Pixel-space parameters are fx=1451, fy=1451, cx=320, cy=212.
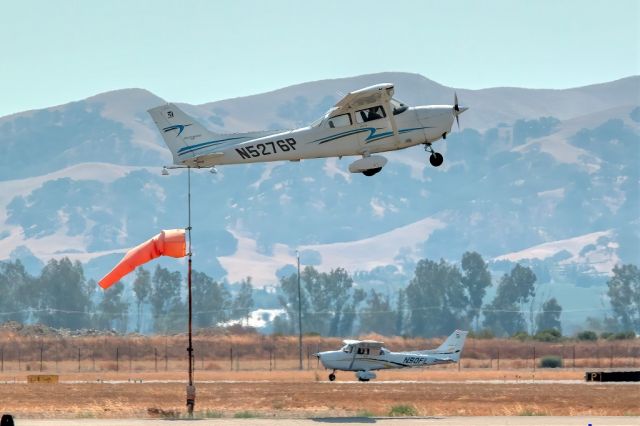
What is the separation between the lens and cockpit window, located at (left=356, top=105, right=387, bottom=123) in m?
53.7

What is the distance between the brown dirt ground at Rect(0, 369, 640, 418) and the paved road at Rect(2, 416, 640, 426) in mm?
4149

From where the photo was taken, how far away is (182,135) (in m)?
55.4

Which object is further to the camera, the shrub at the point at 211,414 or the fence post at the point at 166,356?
the fence post at the point at 166,356

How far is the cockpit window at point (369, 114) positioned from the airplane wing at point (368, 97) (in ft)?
0.82

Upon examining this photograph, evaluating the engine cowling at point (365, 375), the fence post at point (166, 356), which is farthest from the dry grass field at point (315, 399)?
the fence post at point (166, 356)

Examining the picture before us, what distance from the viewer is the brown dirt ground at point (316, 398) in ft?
205

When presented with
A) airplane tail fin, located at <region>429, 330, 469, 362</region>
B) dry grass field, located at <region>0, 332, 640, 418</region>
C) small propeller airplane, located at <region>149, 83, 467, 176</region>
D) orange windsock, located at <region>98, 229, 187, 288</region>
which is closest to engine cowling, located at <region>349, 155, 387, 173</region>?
small propeller airplane, located at <region>149, 83, 467, 176</region>

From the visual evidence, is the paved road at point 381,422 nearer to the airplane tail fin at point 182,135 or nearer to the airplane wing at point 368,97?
the airplane tail fin at point 182,135

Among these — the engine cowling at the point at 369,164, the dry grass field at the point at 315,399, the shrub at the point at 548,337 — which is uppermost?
the engine cowling at the point at 369,164

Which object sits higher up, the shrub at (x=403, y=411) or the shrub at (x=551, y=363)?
the shrub at (x=551, y=363)

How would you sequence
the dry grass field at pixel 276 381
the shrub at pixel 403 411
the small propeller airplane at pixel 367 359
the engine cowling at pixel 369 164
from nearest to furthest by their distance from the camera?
1. the engine cowling at pixel 369 164
2. the shrub at pixel 403 411
3. the dry grass field at pixel 276 381
4. the small propeller airplane at pixel 367 359

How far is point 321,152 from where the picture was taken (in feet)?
176

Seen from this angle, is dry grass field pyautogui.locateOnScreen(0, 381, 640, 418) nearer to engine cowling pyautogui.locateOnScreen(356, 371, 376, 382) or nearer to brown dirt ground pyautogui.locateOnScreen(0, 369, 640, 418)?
brown dirt ground pyautogui.locateOnScreen(0, 369, 640, 418)

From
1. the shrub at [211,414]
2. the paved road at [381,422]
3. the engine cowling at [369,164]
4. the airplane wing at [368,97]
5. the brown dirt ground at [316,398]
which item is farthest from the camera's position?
the brown dirt ground at [316,398]
